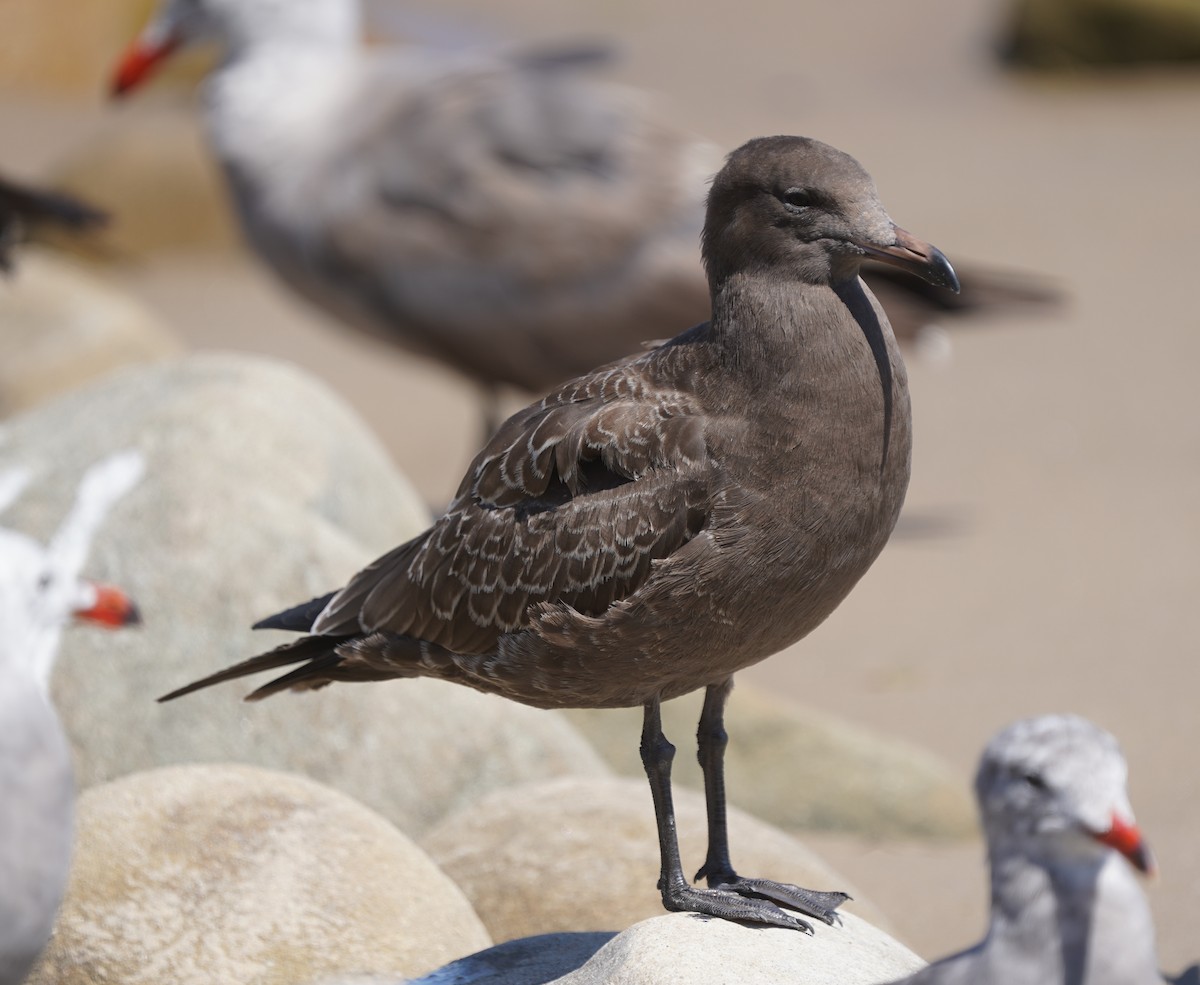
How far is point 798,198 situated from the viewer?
3.70 metres

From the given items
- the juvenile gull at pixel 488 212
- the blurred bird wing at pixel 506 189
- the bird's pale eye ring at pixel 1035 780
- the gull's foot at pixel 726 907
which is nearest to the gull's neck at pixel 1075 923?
the bird's pale eye ring at pixel 1035 780

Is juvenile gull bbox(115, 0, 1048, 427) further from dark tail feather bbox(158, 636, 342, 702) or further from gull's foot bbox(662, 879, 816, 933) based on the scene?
gull's foot bbox(662, 879, 816, 933)

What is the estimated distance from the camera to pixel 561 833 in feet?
15.1

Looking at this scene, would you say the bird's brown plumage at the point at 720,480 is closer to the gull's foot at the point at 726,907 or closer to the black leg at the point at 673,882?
the black leg at the point at 673,882

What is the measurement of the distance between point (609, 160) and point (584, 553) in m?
4.54

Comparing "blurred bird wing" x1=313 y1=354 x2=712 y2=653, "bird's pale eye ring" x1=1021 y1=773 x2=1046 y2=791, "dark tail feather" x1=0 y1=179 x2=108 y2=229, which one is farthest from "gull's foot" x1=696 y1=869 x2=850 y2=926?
"dark tail feather" x1=0 y1=179 x2=108 y2=229

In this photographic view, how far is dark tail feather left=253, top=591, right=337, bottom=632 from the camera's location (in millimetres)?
4453

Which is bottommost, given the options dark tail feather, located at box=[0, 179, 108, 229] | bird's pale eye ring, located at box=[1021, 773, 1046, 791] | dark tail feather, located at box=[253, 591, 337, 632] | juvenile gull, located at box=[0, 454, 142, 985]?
juvenile gull, located at box=[0, 454, 142, 985]

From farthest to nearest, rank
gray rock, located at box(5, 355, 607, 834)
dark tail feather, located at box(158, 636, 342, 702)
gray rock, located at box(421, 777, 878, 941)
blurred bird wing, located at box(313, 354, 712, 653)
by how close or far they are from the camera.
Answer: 1. gray rock, located at box(5, 355, 607, 834)
2. gray rock, located at box(421, 777, 878, 941)
3. dark tail feather, located at box(158, 636, 342, 702)
4. blurred bird wing, located at box(313, 354, 712, 653)

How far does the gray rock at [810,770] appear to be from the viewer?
6062 mm

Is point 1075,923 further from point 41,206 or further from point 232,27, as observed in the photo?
point 232,27

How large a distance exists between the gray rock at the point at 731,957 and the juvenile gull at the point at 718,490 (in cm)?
9

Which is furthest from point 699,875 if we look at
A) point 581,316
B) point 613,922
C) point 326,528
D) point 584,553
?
point 581,316

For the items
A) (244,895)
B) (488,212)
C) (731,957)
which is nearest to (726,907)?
(731,957)
